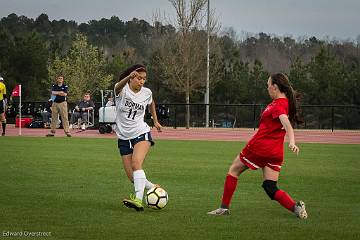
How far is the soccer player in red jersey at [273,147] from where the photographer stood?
30.6ft

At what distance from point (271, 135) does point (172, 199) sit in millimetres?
2355

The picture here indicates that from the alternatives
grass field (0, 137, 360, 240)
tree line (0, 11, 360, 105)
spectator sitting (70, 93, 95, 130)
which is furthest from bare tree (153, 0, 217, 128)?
grass field (0, 137, 360, 240)

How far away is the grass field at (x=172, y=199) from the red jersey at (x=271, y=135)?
2.65 ft

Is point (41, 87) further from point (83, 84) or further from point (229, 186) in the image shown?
point (229, 186)

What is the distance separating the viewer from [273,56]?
95500 millimetres

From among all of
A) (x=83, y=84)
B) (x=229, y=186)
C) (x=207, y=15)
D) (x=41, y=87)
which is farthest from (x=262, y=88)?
(x=229, y=186)

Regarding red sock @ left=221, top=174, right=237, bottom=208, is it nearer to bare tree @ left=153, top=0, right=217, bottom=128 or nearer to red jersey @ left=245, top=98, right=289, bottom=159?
red jersey @ left=245, top=98, right=289, bottom=159

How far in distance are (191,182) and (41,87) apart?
5049 centimetres

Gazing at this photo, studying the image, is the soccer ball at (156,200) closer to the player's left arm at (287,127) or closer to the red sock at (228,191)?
the red sock at (228,191)

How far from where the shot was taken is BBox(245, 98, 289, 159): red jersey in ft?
30.6

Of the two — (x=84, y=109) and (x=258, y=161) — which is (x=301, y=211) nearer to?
(x=258, y=161)

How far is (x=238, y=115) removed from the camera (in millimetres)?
46344

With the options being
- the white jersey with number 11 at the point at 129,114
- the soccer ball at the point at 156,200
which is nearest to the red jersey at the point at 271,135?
the soccer ball at the point at 156,200

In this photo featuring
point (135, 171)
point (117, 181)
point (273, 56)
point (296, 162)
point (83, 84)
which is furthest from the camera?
point (273, 56)
